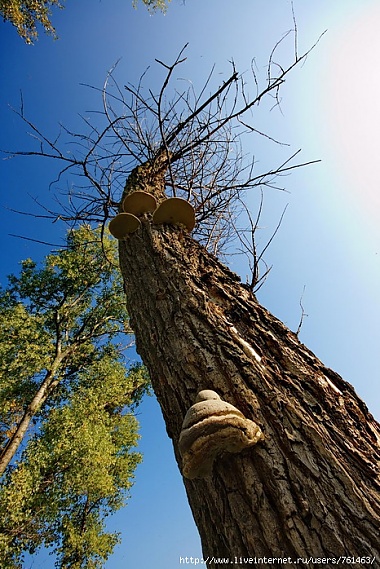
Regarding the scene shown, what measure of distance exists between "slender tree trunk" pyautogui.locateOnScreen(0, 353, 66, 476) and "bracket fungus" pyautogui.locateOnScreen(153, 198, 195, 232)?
633 centimetres

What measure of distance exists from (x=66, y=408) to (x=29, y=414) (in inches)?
31.5

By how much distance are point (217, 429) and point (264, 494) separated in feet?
0.76

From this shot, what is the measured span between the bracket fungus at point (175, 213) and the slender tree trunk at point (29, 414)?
20.8 feet

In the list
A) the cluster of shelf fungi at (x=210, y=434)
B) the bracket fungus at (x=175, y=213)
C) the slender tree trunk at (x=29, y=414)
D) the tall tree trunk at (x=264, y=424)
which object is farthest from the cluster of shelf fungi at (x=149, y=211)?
the slender tree trunk at (x=29, y=414)

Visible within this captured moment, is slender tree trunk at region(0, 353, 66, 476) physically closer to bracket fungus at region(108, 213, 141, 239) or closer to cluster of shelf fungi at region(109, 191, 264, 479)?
bracket fungus at region(108, 213, 141, 239)

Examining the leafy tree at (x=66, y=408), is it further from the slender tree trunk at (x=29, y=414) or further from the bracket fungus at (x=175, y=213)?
the bracket fungus at (x=175, y=213)

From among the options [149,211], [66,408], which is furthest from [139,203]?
[66,408]

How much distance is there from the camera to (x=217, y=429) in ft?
3.13

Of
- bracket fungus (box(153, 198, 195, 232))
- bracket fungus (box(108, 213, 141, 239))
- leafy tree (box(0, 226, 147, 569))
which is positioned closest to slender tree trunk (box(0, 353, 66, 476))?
leafy tree (box(0, 226, 147, 569))

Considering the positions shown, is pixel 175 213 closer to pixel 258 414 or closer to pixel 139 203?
pixel 139 203

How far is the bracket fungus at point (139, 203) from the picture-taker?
2.47 m

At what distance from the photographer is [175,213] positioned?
2307 mm

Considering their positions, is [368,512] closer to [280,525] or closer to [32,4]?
[280,525]

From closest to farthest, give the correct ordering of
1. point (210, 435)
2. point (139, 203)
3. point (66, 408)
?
point (210, 435), point (139, 203), point (66, 408)
